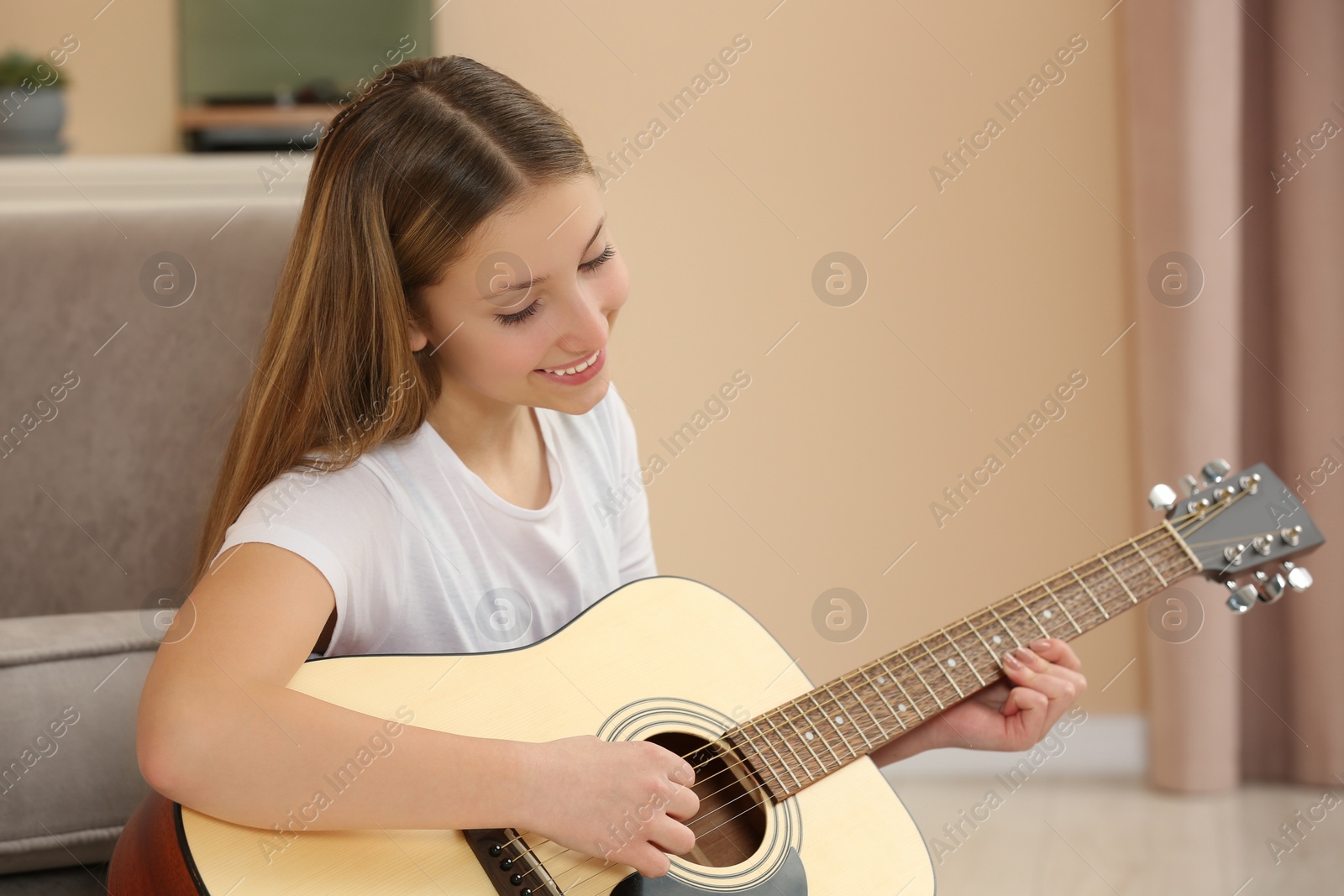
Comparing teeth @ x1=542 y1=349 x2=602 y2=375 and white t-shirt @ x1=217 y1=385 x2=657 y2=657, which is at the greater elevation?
teeth @ x1=542 y1=349 x2=602 y2=375

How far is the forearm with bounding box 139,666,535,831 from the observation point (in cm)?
73

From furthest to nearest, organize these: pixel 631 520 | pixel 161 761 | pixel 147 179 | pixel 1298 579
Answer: pixel 147 179 → pixel 631 520 → pixel 1298 579 → pixel 161 761

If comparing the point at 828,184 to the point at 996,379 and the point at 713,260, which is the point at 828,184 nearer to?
the point at 713,260

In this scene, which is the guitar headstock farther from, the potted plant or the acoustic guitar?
the potted plant

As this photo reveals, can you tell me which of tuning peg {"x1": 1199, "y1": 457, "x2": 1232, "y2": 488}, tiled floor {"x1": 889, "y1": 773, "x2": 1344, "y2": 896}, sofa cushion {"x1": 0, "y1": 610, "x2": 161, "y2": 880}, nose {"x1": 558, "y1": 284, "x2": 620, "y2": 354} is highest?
nose {"x1": 558, "y1": 284, "x2": 620, "y2": 354}

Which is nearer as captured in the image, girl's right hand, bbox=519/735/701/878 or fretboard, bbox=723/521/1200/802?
girl's right hand, bbox=519/735/701/878

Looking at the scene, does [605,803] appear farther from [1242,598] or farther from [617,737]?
[1242,598]

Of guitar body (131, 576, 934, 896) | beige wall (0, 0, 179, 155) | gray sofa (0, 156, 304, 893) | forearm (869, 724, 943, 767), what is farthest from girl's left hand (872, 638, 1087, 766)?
beige wall (0, 0, 179, 155)

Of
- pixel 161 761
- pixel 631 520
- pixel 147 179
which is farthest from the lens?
pixel 147 179

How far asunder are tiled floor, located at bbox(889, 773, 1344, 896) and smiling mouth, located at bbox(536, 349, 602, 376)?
3.67 feet

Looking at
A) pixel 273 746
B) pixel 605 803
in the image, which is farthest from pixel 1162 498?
pixel 273 746

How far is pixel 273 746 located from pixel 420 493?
0.31 meters

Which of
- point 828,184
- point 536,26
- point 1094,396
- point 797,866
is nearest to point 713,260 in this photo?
point 828,184

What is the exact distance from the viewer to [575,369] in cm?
98
